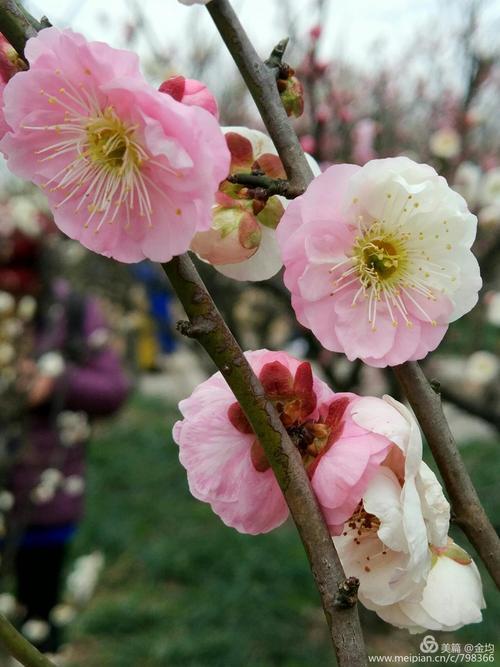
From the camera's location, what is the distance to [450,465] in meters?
0.64

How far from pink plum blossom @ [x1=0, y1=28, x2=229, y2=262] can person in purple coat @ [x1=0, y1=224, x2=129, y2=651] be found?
202cm

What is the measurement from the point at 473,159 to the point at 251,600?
287 cm

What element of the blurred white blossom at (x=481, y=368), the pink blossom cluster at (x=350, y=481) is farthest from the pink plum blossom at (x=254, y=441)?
the blurred white blossom at (x=481, y=368)

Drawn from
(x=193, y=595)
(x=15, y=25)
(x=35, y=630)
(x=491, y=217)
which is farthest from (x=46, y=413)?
(x=15, y=25)

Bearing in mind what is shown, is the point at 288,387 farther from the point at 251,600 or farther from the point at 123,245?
the point at 251,600

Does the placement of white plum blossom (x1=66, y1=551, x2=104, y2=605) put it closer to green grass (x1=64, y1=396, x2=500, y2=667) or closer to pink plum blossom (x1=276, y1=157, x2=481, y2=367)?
green grass (x1=64, y1=396, x2=500, y2=667)

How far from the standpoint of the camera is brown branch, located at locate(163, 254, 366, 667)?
0.53m

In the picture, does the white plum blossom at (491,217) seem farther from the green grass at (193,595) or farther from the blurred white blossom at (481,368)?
the green grass at (193,595)

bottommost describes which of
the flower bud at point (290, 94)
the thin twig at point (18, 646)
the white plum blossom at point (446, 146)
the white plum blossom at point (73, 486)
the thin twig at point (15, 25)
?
the white plum blossom at point (73, 486)

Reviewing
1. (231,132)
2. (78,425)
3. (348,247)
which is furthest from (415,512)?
(78,425)

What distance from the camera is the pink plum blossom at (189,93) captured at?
0.57m

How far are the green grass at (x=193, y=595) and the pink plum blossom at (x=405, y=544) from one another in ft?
8.03

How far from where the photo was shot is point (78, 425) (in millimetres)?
2875

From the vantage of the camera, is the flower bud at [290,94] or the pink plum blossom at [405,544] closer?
the pink plum blossom at [405,544]
